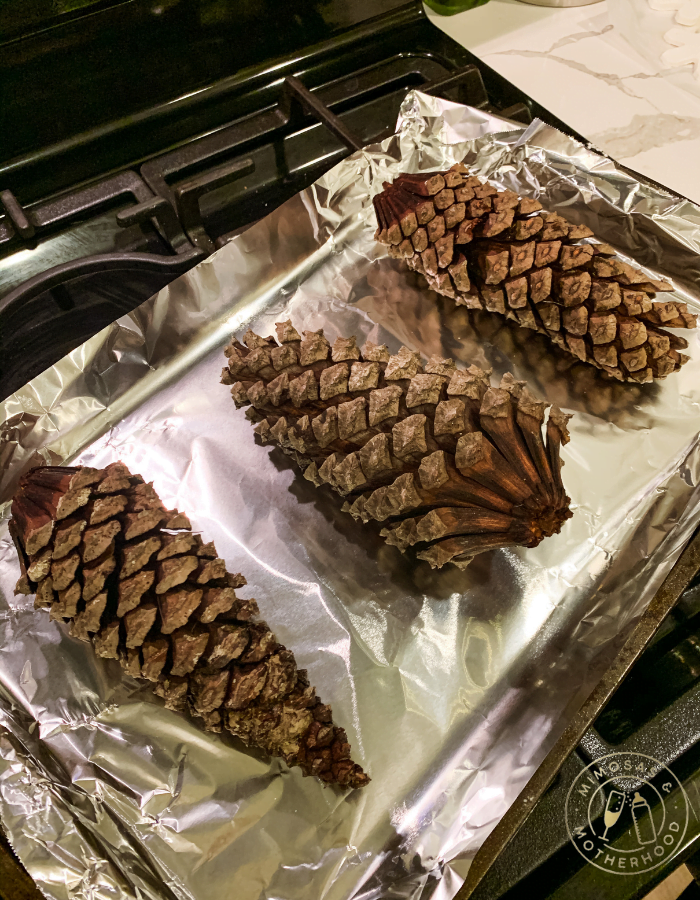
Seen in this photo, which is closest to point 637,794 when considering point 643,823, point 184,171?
point 643,823

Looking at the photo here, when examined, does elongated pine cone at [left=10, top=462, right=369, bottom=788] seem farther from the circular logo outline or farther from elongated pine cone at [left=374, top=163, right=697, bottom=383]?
elongated pine cone at [left=374, top=163, right=697, bottom=383]

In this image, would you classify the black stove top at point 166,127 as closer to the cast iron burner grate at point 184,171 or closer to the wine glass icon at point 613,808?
the cast iron burner grate at point 184,171

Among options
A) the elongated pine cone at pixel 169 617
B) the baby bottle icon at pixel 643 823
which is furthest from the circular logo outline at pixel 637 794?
the elongated pine cone at pixel 169 617

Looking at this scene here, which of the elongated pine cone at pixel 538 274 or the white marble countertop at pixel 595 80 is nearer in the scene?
the elongated pine cone at pixel 538 274

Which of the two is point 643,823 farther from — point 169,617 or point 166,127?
point 166,127

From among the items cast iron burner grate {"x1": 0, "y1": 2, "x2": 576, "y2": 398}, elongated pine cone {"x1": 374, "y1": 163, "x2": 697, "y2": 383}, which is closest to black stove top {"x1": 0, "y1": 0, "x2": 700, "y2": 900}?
cast iron burner grate {"x1": 0, "y1": 2, "x2": 576, "y2": 398}

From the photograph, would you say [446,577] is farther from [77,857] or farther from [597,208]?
[597,208]

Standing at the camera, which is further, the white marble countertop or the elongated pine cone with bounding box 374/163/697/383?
the white marble countertop
